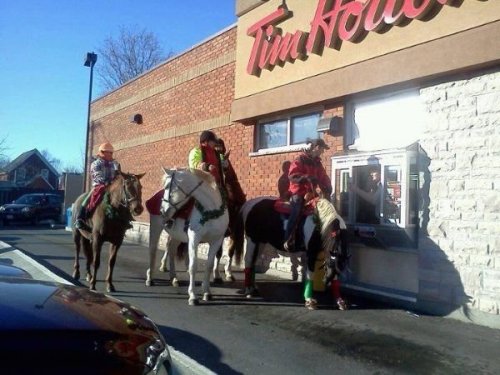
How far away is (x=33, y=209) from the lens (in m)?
30.7

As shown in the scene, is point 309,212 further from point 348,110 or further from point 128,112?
point 128,112

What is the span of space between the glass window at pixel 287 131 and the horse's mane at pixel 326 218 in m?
2.64

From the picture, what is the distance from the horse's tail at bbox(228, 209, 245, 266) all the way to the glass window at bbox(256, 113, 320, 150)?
2235 millimetres

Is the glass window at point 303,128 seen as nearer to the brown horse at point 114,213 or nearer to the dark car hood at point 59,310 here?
the brown horse at point 114,213

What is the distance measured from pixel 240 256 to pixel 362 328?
10.8ft

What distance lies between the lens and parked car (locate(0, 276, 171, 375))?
258 cm

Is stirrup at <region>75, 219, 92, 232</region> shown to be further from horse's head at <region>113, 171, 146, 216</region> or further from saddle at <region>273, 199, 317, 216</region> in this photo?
saddle at <region>273, 199, 317, 216</region>

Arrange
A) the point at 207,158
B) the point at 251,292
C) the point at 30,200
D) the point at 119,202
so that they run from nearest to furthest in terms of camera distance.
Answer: the point at 119,202
the point at 251,292
the point at 207,158
the point at 30,200

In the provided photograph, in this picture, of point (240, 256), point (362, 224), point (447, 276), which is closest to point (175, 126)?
point (240, 256)

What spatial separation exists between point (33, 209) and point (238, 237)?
956 inches

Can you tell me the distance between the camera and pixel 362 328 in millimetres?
6906

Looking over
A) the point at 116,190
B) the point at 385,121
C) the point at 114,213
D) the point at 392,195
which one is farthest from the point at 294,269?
the point at 116,190

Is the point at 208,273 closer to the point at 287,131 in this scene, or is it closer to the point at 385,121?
the point at 385,121

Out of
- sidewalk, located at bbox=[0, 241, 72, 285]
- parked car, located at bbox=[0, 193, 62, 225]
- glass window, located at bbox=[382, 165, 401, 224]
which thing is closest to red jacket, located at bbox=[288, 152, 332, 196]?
glass window, located at bbox=[382, 165, 401, 224]
